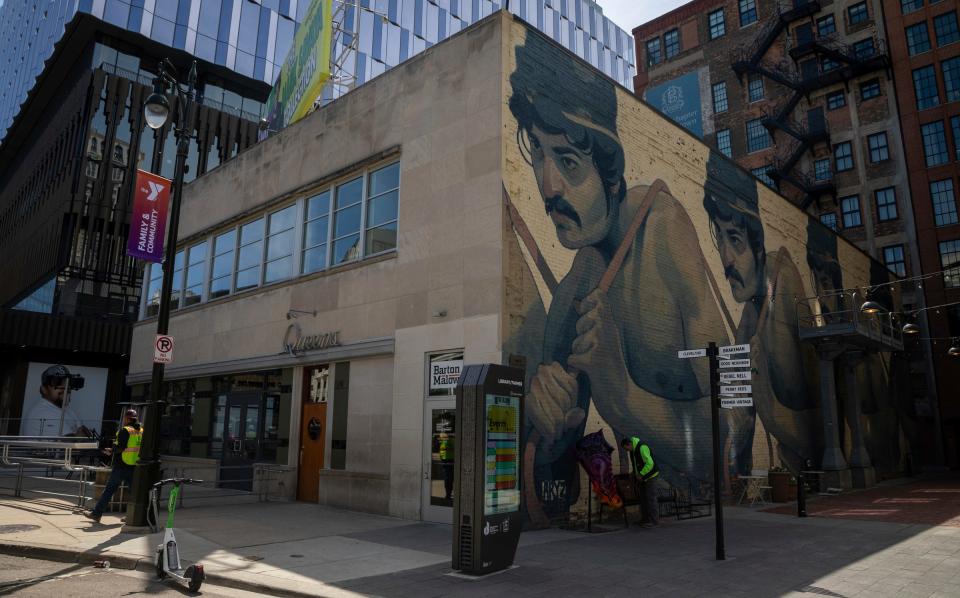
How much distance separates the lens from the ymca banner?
14102mm

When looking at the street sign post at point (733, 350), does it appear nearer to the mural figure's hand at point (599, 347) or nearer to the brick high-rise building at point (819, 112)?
the mural figure's hand at point (599, 347)

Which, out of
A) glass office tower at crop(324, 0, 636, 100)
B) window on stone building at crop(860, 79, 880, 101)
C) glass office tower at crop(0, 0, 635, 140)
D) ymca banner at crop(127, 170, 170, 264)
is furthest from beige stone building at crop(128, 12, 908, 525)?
glass office tower at crop(324, 0, 636, 100)

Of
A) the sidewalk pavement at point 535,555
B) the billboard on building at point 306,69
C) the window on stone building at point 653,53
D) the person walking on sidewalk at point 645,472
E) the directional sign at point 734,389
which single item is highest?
the window on stone building at point 653,53

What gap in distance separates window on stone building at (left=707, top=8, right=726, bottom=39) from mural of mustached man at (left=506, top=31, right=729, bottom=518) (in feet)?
107

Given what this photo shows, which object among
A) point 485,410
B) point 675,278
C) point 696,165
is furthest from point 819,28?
point 485,410

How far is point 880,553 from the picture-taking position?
1032cm

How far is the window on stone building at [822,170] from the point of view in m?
41.1

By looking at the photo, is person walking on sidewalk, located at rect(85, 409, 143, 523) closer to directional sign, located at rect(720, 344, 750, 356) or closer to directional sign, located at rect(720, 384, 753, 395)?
directional sign, located at rect(720, 384, 753, 395)

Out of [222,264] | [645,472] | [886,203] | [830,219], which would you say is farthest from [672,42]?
[645,472]

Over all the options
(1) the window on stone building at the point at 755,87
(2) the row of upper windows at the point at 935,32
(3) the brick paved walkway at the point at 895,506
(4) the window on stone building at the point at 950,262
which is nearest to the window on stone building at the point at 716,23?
(1) the window on stone building at the point at 755,87

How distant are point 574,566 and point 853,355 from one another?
69.3ft

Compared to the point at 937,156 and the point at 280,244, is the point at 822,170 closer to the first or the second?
the point at 937,156

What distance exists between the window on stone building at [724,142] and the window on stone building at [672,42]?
731 centimetres

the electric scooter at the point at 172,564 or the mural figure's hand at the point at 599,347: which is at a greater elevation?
the mural figure's hand at the point at 599,347
